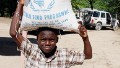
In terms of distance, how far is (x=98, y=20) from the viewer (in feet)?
100

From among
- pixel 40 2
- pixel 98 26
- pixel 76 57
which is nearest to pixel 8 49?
pixel 40 2

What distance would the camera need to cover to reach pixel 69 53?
3.13 m

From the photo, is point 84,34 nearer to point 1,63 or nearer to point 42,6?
point 42,6

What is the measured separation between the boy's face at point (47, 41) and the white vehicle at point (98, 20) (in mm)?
27195

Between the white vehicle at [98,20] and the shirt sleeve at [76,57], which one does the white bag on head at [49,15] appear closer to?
the shirt sleeve at [76,57]

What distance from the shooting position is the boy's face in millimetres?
3033

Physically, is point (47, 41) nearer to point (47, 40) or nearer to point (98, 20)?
point (47, 40)

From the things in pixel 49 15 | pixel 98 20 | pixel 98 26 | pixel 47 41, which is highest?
pixel 49 15

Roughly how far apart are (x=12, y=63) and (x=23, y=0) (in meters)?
8.01

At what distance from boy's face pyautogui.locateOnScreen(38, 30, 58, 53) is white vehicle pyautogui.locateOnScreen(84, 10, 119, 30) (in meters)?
27.2

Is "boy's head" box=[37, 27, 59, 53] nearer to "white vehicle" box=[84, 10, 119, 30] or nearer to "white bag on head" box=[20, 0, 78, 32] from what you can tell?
"white bag on head" box=[20, 0, 78, 32]

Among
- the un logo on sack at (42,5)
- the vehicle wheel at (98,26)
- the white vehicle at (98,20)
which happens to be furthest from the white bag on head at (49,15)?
the vehicle wheel at (98,26)

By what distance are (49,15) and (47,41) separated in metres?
0.29

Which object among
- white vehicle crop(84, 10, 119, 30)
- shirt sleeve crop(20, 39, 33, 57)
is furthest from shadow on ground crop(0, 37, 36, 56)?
white vehicle crop(84, 10, 119, 30)
